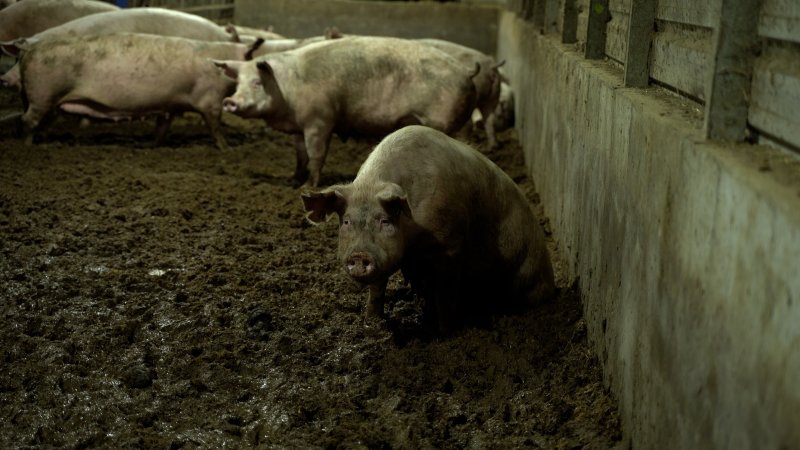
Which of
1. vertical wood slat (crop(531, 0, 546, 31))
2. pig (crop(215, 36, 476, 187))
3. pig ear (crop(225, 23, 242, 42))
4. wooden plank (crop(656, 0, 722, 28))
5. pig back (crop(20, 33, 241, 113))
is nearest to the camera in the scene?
wooden plank (crop(656, 0, 722, 28))

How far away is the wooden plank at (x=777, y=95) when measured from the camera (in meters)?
2.28

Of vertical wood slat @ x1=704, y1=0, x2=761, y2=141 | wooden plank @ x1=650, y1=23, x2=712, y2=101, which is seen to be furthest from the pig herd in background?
vertical wood slat @ x1=704, y1=0, x2=761, y2=141

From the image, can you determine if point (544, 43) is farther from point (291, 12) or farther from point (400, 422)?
point (291, 12)

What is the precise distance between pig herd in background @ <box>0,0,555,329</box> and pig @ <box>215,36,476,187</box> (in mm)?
11

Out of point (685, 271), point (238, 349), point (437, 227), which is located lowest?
point (238, 349)

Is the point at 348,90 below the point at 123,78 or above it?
above

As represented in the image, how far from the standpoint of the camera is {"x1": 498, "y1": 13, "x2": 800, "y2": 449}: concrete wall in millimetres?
1938

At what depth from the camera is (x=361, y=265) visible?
391 cm

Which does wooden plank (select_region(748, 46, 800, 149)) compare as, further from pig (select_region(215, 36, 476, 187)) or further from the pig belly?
the pig belly

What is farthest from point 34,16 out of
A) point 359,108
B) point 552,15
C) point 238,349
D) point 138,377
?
point 138,377

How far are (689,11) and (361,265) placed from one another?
5.10 feet

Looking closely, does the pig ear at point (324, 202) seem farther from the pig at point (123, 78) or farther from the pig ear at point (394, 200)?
the pig at point (123, 78)

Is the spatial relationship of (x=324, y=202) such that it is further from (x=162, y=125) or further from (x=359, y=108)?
(x=162, y=125)

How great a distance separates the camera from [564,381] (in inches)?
153
